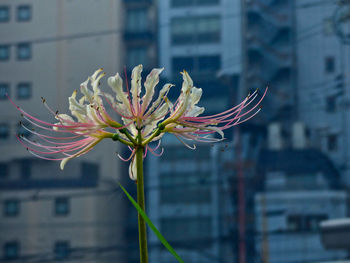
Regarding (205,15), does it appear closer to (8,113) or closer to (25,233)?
(8,113)

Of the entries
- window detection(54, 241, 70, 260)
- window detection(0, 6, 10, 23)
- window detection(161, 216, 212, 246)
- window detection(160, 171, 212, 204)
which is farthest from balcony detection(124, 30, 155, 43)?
window detection(54, 241, 70, 260)

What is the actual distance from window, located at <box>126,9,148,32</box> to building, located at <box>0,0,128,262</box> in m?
0.16

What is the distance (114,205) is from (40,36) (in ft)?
8.50

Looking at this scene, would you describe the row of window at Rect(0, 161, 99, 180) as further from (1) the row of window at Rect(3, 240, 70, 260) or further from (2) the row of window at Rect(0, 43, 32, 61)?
(2) the row of window at Rect(0, 43, 32, 61)

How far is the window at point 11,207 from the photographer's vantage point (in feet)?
23.9

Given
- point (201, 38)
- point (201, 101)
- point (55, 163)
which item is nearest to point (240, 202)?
point (201, 101)

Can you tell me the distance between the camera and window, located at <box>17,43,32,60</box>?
7637mm

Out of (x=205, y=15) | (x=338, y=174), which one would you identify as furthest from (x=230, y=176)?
(x=205, y=15)

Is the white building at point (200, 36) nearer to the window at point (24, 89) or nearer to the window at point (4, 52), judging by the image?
the window at point (24, 89)

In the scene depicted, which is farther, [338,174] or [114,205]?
[338,174]

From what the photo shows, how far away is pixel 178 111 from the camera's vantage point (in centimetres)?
28

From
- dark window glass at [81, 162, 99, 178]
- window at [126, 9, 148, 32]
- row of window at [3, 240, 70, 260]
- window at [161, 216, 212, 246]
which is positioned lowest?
row of window at [3, 240, 70, 260]

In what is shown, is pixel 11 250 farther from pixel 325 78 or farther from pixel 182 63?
pixel 325 78

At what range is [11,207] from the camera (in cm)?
732
